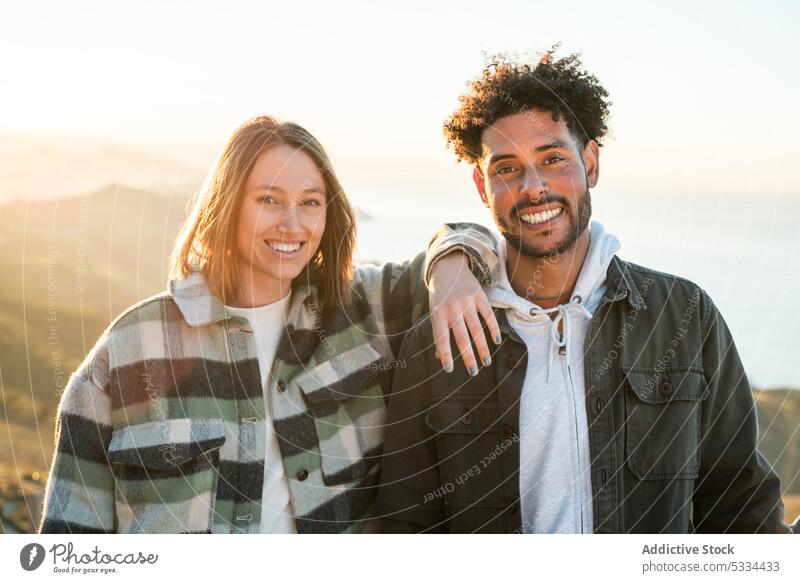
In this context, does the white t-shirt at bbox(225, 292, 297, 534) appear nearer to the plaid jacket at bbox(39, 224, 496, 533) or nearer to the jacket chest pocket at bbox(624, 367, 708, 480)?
the plaid jacket at bbox(39, 224, 496, 533)

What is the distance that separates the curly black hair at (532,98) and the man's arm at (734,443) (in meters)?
0.53

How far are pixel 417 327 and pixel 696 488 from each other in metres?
0.73

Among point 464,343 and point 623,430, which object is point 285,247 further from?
point 623,430

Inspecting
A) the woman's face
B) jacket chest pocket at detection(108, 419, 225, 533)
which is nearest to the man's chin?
the woman's face

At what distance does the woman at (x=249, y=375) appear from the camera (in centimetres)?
184

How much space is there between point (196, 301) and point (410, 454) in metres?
0.59

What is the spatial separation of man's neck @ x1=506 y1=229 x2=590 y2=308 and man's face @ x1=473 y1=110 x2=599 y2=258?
22 mm

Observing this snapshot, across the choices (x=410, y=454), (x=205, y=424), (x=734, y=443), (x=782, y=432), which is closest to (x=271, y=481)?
(x=205, y=424)

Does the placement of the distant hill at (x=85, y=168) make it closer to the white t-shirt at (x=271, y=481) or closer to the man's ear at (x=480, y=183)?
the white t-shirt at (x=271, y=481)

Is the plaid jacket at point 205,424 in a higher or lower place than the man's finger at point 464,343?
lower

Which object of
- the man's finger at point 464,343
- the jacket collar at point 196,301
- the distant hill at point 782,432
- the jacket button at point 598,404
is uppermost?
the jacket collar at point 196,301

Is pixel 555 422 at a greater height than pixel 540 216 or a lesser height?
lesser

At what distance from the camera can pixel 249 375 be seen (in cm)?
190

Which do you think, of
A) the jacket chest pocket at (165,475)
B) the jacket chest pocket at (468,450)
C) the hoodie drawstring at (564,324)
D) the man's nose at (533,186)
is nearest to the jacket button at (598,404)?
the hoodie drawstring at (564,324)
